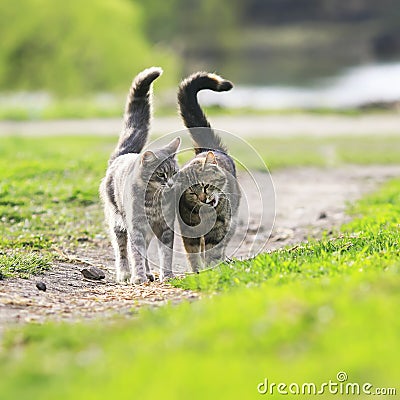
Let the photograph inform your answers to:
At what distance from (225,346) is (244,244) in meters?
5.44

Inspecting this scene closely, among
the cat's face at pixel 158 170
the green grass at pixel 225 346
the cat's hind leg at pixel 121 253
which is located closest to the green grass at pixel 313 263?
the green grass at pixel 225 346

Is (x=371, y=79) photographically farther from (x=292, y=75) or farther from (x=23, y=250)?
(x=23, y=250)

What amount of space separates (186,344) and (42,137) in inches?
644

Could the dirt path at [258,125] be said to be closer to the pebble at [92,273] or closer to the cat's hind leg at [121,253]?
the cat's hind leg at [121,253]

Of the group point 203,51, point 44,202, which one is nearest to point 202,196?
point 44,202

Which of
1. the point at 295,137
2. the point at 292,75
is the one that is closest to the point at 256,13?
the point at 292,75

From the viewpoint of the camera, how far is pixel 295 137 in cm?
2006

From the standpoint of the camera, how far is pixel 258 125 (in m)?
22.9

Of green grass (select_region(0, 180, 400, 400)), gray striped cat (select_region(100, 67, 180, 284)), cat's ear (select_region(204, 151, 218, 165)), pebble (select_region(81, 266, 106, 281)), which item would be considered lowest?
pebble (select_region(81, 266, 106, 281))

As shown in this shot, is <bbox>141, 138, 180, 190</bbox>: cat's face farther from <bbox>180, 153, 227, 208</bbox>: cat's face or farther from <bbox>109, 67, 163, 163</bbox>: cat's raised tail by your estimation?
<bbox>109, 67, 163, 163</bbox>: cat's raised tail

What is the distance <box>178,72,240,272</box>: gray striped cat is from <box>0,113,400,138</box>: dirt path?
1191cm

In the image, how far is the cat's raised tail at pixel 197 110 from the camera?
8.48 m

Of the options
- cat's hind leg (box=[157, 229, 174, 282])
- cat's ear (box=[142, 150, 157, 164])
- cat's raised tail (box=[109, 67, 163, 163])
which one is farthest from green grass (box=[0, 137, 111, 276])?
cat's ear (box=[142, 150, 157, 164])

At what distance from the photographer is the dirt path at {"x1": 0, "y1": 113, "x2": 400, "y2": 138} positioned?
21.2 metres
